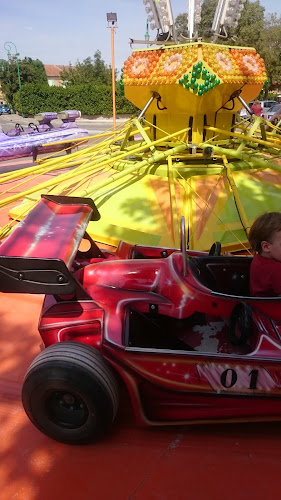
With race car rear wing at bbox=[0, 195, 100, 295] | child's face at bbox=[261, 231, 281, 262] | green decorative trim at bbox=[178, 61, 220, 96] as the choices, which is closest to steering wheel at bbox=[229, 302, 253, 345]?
child's face at bbox=[261, 231, 281, 262]

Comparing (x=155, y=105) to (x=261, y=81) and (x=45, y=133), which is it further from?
(x=45, y=133)

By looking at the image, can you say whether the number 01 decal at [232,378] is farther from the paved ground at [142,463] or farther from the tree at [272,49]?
the tree at [272,49]

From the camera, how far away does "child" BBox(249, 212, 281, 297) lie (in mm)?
2266

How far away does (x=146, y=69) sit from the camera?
18.2ft

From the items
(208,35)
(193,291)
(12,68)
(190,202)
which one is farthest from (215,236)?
(12,68)

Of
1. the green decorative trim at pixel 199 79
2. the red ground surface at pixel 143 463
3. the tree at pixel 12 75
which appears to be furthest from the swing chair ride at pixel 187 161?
the tree at pixel 12 75

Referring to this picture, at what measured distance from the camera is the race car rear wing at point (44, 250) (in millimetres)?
2129

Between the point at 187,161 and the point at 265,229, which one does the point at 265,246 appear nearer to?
the point at 265,229

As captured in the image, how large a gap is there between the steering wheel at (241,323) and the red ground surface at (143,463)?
1.70 ft

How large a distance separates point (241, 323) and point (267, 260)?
0.41 metres

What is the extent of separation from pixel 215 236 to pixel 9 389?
109 inches

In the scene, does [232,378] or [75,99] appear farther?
[75,99]

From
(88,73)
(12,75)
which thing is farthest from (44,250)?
(12,75)

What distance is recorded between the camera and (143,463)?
206 centimetres
